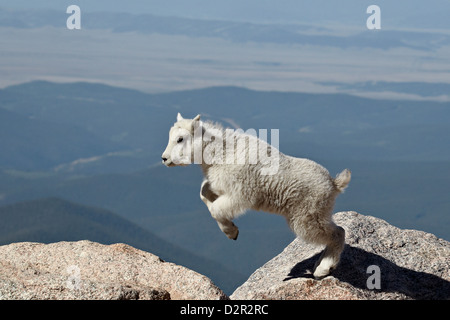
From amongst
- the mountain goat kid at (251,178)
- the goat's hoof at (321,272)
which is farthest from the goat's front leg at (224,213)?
the goat's hoof at (321,272)

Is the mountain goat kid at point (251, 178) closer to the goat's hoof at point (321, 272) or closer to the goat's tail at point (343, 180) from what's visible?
the goat's tail at point (343, 180)

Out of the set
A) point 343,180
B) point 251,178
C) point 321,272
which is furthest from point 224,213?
point 321,272

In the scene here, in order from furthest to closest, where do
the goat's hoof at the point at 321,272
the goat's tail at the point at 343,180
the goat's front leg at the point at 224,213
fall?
the goat's hoof at the point at 321,272 < the goat's tail at the point at 343,180 < the goat's front leg at the point at 224,213

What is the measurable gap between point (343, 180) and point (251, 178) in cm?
170

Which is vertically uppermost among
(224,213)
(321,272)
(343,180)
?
(343,180)

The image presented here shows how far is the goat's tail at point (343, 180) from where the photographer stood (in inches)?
388

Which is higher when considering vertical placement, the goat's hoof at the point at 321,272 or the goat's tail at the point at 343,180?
the goat's tail at the point at 343,180

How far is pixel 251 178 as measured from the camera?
30.5ft

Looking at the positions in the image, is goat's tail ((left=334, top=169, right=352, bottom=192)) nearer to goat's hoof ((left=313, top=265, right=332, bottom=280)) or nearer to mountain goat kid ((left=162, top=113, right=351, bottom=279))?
mountain goat kid ((left=162, top=113, right=351, bottom=279))

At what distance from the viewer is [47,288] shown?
26.8 ft

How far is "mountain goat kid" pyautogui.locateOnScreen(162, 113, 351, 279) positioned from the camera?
362 inches

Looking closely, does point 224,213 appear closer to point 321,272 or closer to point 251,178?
point 251,178

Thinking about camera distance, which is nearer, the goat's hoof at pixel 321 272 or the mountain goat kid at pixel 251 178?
the mountain goat kid at pixel 251 178
